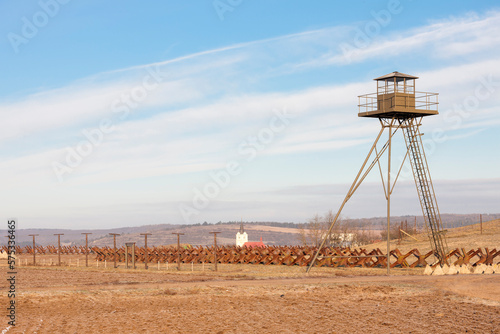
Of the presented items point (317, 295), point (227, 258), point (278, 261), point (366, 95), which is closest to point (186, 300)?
point (317, 295)

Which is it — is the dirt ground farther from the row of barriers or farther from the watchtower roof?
the watchtower roof

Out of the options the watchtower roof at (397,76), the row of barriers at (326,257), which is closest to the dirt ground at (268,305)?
the row of barriers at (326,257)

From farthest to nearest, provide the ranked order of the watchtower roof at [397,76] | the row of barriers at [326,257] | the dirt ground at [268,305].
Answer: the row of barriers at [326,257], the watchtower roof at [397,76], the dirt ground at [268,305]

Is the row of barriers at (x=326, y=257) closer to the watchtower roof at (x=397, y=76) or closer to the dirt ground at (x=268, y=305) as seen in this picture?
the dirt ground at (x=268, y=305)

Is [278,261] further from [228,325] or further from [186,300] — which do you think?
[228,325]

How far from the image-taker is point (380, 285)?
94.1ft

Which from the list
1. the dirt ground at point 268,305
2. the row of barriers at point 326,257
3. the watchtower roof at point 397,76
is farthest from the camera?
A: the row of barriers at point 326,257

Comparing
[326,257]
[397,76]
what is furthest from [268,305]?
[397,76]

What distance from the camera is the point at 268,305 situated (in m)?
23.8

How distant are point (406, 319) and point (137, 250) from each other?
1858 inches

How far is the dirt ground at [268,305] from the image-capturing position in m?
19.2

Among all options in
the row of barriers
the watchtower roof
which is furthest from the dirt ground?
the watchtower roof

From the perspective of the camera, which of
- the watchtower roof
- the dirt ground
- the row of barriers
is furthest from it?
the row of barriers

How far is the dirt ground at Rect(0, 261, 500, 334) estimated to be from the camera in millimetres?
19203
